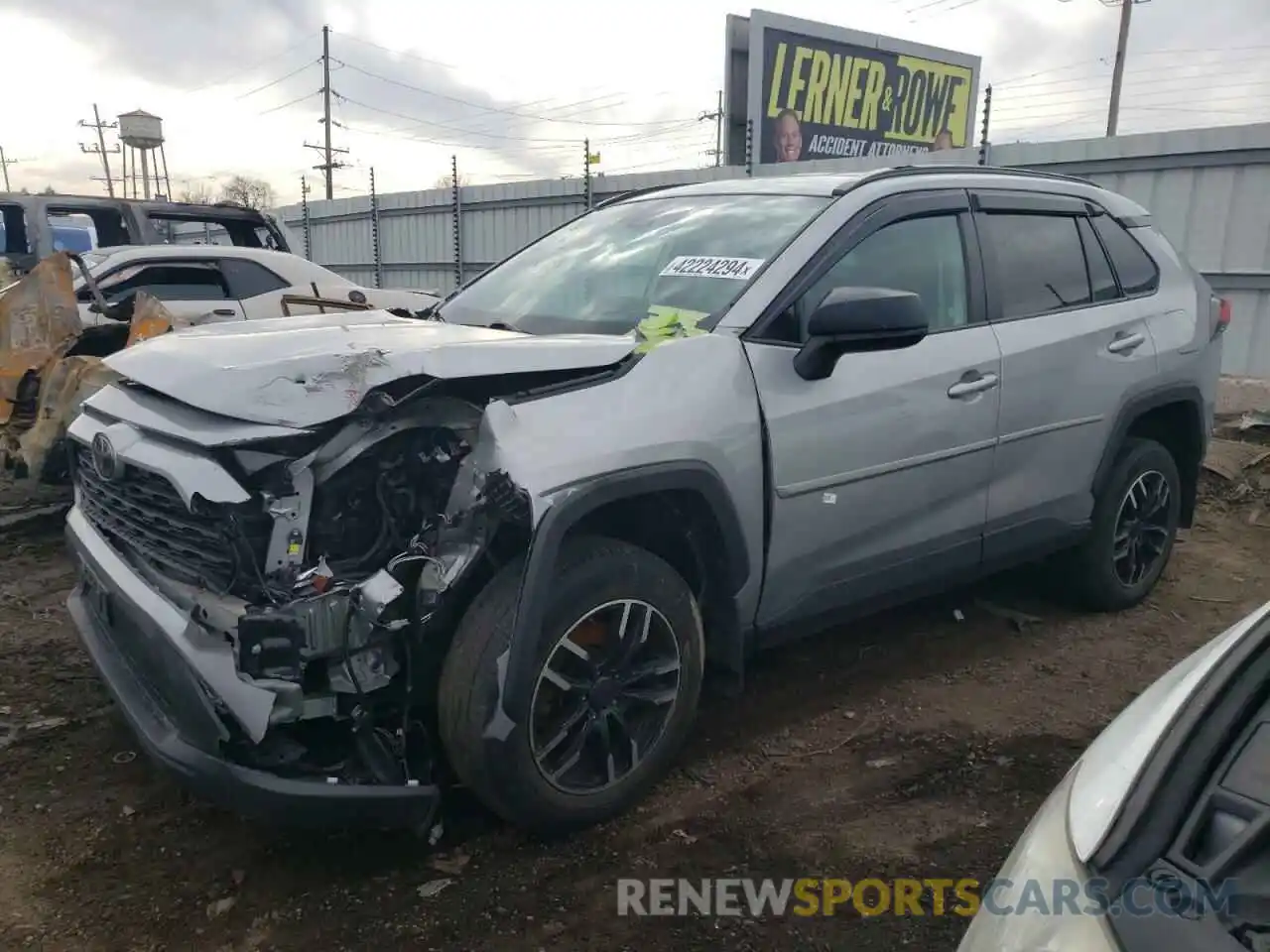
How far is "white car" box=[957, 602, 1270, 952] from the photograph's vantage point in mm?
1210

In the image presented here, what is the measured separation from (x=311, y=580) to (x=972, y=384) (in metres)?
2.35

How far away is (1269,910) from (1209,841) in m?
0.14

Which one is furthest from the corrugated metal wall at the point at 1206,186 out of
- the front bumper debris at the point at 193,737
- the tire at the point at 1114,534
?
the front bumper debris at the point at 193,737

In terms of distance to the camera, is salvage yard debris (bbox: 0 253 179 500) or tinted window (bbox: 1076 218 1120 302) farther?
salvage yard debris (bbox: 0 253 179 500)

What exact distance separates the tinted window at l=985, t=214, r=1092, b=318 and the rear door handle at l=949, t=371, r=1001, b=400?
33cm

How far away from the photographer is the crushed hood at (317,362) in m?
2.37

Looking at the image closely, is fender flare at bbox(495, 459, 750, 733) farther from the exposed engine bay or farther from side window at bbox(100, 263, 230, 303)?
side window at bbox(100, 263, 230, 303)

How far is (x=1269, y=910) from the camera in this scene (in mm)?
1190

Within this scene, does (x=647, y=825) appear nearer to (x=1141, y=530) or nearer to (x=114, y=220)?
(x=1141, y=530)

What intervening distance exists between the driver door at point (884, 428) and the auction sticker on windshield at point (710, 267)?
171 millimetres

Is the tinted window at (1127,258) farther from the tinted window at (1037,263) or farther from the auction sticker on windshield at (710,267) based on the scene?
the auction sticker on windshield at (710,267)

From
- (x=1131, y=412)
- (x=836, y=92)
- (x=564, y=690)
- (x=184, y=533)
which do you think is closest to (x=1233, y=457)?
(x=1131, y=412)

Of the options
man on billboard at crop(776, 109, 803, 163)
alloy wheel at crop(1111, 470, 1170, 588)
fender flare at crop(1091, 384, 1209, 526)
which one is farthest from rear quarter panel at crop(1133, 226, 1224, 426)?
man on billboard at crop(776, 109, 803, 163)

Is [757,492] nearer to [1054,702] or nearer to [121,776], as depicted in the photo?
[1054,702]
